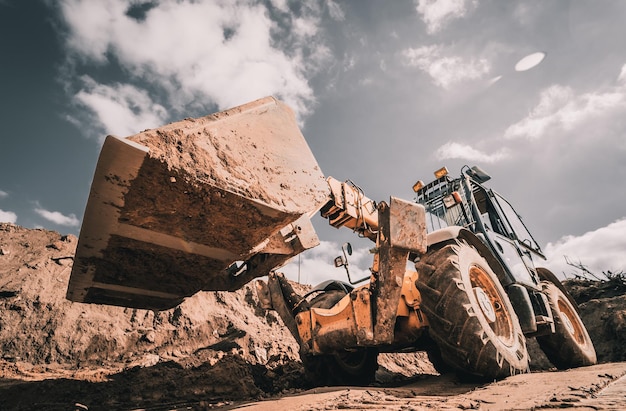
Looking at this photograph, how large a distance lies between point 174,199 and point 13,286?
230 inches

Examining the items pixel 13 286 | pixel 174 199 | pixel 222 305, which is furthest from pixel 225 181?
pixel 222 305

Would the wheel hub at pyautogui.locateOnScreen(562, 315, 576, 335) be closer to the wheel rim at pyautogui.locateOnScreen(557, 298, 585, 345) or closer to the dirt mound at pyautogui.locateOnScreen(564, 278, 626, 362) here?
the wheel rim at pyautogui.locateOnScreen(557, 298, 585, 345)

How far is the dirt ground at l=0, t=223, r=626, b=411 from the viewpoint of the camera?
7.25 ft

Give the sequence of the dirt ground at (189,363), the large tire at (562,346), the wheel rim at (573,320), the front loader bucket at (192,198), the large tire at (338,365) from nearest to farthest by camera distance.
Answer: the front loader bucket at (192,198)
the dirt ground at (189,363)
the large tire at (338,365)
the large tire at (562,346)
the wheel rim at (573,320)

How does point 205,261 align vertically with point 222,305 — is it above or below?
below

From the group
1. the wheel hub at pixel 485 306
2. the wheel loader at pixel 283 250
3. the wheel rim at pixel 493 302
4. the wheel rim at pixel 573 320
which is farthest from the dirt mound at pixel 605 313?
the wheel hub at pixel 485 306

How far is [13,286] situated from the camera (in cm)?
557

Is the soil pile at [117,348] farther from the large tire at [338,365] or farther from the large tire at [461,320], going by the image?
the large tire at [461,320]

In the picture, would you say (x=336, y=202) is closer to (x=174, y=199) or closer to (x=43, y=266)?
(x=174, y=199)

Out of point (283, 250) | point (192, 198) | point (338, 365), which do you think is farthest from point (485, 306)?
point (192, 198)

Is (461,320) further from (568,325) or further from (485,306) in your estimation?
(568,325)

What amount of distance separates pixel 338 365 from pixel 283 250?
2092 mm

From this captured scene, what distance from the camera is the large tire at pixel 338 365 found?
391 cm

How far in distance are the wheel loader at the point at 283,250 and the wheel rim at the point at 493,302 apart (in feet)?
0.05
